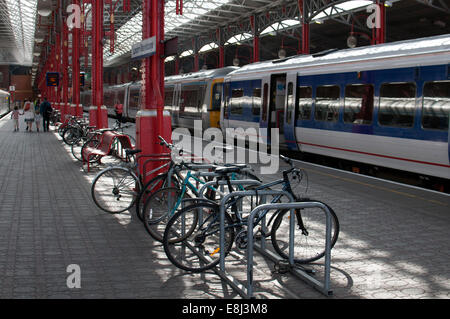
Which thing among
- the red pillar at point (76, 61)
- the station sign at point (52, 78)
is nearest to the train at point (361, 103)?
the red pillar at point (76, 61)

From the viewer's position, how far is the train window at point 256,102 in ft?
57.7

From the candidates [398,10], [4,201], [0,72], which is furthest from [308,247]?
[0,72]

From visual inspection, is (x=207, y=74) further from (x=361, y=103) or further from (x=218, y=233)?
(x=218, y=233)

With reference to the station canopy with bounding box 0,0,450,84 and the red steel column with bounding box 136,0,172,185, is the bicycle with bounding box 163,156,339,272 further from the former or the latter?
the station canopy with bounding box 0,0,450,84

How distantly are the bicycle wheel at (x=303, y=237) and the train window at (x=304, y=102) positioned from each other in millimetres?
8654

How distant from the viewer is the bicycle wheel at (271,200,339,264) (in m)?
5.94

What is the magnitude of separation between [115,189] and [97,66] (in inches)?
376

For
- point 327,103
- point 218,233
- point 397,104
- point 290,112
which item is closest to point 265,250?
point 218,233

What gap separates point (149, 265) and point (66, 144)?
52.8 feet

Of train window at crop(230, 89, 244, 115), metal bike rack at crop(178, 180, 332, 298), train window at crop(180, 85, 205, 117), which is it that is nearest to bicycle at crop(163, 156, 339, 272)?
metal bike rack at crop(178, 180, 332, 298)

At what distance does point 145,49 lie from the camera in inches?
371

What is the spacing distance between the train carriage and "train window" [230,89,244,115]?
1.12 meters

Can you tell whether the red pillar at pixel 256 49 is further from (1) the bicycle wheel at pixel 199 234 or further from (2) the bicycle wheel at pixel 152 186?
(1) the bicycle wheel at pixel 199 234
